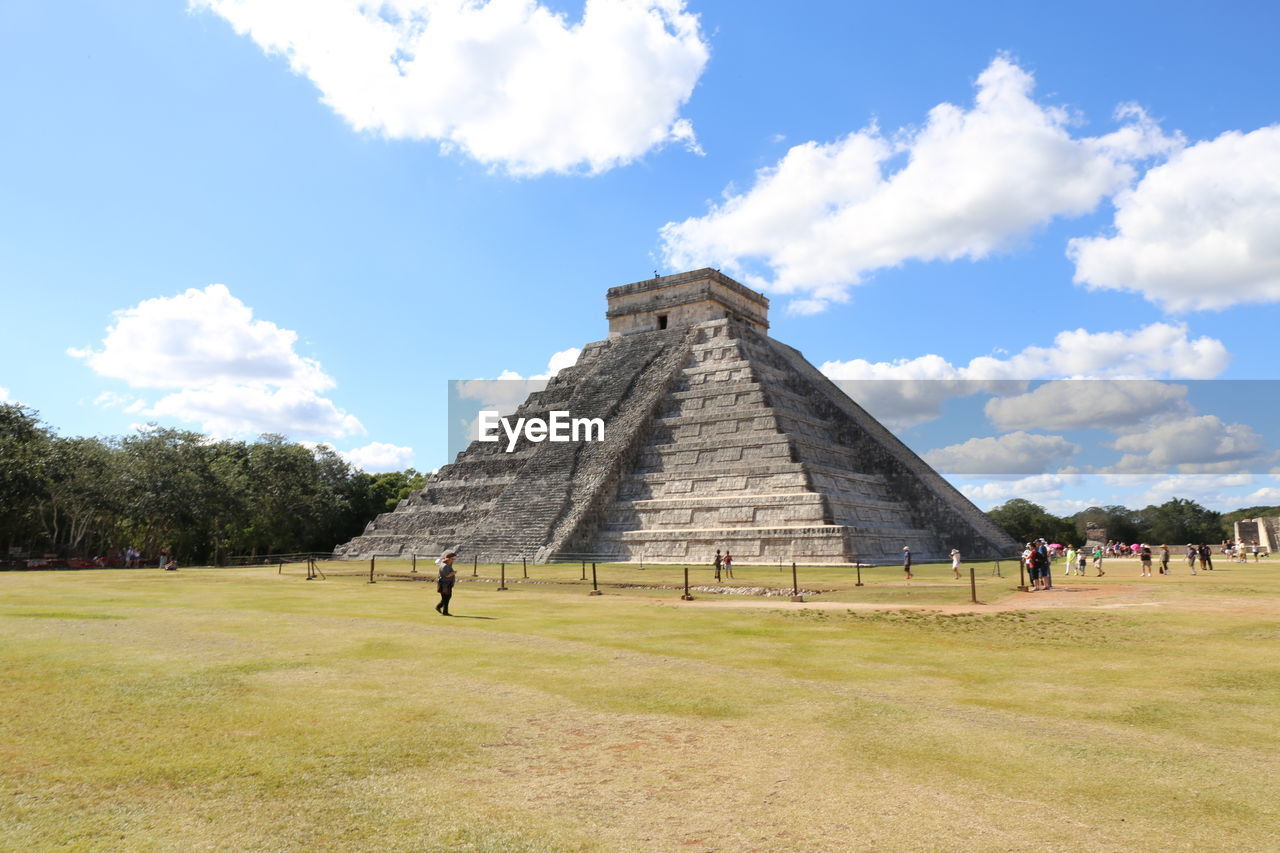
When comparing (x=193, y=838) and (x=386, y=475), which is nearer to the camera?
(x=193, y=838)

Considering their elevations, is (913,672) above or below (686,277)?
below

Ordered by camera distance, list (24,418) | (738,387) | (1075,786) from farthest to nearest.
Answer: (24,418)
(738,387)
(1075,786)

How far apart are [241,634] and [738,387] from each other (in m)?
24.1

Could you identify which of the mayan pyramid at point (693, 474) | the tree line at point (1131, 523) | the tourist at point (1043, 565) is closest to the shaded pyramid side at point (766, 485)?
the mayan pyramid at point (693, 474)

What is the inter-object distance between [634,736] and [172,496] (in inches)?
1550

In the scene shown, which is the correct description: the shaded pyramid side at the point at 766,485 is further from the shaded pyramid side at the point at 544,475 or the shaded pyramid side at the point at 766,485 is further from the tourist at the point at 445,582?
the tourist at the point at 445,582

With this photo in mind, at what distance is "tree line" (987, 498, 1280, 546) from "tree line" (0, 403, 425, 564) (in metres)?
52.3

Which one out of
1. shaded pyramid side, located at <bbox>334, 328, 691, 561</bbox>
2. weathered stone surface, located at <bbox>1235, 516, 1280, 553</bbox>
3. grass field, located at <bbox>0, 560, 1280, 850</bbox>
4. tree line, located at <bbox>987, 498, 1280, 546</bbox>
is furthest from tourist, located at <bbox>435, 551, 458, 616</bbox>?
tree line, located at <bbox>987, 498, 1280, 546</bbox>

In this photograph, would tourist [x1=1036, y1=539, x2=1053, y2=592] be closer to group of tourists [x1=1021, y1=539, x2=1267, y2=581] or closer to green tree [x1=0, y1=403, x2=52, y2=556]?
group of tourists [x1=1021, y1=539, x2=1267, y2=581]

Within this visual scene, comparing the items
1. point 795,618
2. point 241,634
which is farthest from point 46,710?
point 795,618

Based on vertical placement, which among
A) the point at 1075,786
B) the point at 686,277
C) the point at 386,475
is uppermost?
the point at 686,277

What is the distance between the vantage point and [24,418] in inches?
1486

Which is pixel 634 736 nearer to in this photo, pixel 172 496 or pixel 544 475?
pixel 544 475

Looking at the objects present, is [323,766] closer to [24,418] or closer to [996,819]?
[996,819]
